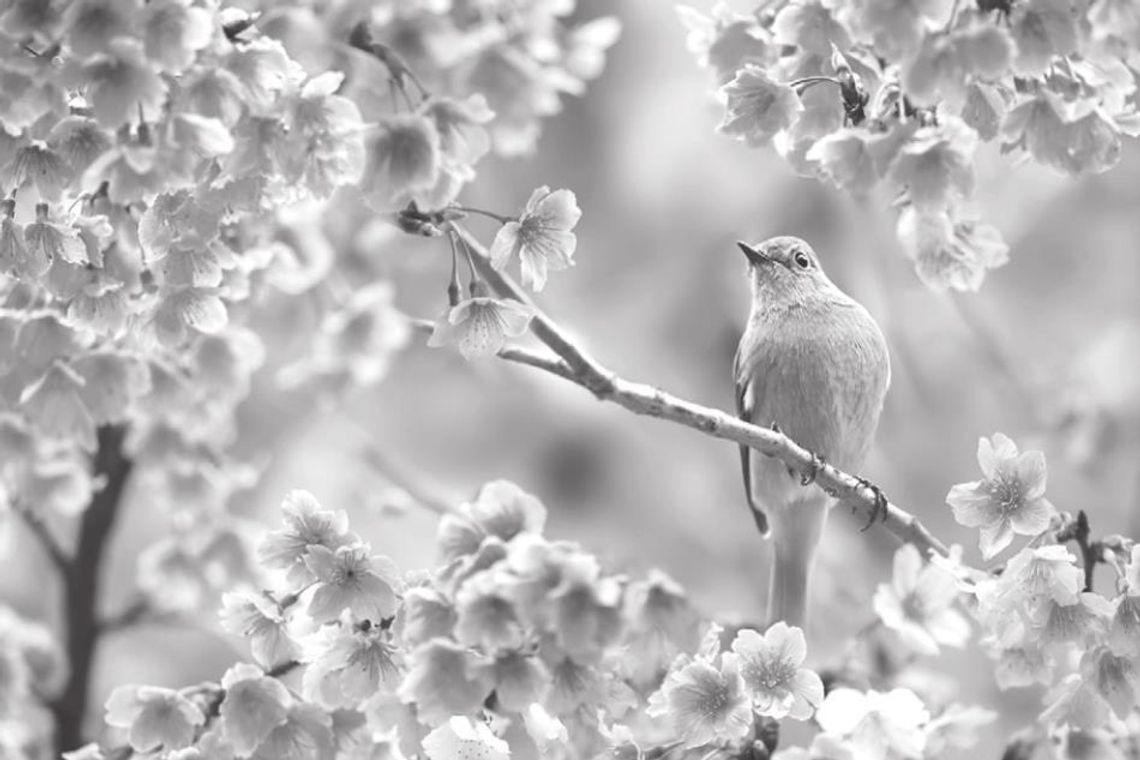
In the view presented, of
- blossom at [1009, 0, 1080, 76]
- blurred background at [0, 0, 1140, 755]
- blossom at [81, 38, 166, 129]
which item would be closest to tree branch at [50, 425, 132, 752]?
blurred background at [0, 0, 1140, 755]

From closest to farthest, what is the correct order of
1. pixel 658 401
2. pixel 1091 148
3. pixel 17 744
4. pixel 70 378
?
1. pixel 1091 148
2. pixel 658 401
3. pixel 70 378
4. pixel 17 744

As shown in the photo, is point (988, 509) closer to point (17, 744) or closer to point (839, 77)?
point (839, 77)

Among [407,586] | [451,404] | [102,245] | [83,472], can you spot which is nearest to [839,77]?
[407,586]

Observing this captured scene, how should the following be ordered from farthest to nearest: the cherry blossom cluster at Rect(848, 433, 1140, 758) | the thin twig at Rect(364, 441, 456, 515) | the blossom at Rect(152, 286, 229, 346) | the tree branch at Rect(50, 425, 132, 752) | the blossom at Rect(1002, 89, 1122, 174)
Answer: the thin twig at Rect(364, 441, 456, 515)
the tree branch at Rect(50, 425, 132, 752)
the blossom at Rect(152, 286, 229, 346)
the cherry blossom cluster at Rect(848, 433, 1140, 758)
the blossom at Rect(1002, 89, 1122, 174)

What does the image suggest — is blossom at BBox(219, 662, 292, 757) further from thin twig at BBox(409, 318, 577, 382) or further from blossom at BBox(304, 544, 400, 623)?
thin twig at BBox(409, 318, 577, 382)

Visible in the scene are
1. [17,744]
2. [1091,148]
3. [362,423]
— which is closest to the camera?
[1091,148]

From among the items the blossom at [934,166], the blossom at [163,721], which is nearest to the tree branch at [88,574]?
the blossom at [163,721]
